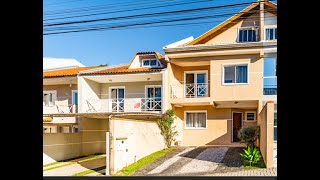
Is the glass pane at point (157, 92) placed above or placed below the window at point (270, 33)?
below

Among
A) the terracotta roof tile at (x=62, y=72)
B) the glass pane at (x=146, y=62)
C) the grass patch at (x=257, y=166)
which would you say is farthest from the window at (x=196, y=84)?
the terracotta roof tile at (x=62, y=72)

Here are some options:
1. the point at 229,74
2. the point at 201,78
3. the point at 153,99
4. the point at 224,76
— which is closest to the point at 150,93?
the point at 153,99

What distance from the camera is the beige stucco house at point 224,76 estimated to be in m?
7.18

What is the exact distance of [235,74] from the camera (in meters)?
7.35

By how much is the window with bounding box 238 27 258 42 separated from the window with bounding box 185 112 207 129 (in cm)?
221

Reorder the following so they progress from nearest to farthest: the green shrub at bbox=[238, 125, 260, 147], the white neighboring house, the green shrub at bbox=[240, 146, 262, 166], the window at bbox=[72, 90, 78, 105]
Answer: the green shrub at bbox=[240, 146, 262, 166] → the green shrub at bbox=[238, 125, 260, 147] → the window at bbox=[72, 90, 78, 105] → the white neighboring house

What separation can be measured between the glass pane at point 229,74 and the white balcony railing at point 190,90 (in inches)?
20.7

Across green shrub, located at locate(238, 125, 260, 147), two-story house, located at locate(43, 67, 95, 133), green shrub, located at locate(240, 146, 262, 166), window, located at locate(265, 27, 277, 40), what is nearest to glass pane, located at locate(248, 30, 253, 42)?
window, located at locate(265, 27, 277, 40)

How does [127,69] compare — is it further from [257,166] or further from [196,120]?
[257,166]

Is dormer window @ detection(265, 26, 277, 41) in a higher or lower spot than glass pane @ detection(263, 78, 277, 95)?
higher

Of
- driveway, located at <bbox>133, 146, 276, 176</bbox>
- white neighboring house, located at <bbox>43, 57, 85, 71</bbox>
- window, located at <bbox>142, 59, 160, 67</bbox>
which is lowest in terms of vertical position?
driveway, located at <bbox>133, 146, 276, 176</bbox>

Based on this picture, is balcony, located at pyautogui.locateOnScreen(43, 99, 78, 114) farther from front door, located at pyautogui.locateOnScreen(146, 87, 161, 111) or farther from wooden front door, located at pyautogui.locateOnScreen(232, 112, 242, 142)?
wooden front door, located at pyautogui.locateOnScreen(232, 112, 242, 142)

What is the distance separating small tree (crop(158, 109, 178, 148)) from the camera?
296 inches

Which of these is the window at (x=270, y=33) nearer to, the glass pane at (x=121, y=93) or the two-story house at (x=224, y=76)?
the two-story house at (x=224, y=76)
